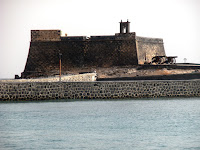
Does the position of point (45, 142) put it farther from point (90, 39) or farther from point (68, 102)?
point (90, 39)

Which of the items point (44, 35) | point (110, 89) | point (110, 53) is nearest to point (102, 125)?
point (110, 89)

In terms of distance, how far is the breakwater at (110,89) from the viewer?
25625mm

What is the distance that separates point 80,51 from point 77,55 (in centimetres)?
45

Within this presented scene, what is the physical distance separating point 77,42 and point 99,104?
840 inches

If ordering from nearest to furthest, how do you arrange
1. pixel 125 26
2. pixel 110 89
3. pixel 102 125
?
pixel 102 125 < pixel 110 89 < pixel 125 26

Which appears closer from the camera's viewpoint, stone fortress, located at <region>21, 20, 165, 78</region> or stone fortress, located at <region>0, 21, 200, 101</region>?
stone fortress, located at <region>0, 21, 200, 101</region>

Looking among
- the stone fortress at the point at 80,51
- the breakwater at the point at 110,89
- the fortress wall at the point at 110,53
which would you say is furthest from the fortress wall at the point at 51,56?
the breakwater at the point at 110,89

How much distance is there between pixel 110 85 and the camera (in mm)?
26047

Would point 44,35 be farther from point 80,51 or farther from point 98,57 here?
point 98,57

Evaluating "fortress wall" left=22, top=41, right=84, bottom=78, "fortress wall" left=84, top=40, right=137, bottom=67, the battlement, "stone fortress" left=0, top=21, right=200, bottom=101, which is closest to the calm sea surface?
"stone fortress" left=0, top=21, right=200, bottom=101

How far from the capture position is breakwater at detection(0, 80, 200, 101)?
2562cm

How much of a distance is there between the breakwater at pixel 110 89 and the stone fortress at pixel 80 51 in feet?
57.6

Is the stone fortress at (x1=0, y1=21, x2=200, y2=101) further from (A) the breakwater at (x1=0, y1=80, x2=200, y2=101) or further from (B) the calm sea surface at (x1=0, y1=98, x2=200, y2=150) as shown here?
(B) the calm sea surface at (x1=0, y1=98, x2=200, y2=150)

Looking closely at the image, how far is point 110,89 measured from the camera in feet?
85.8
